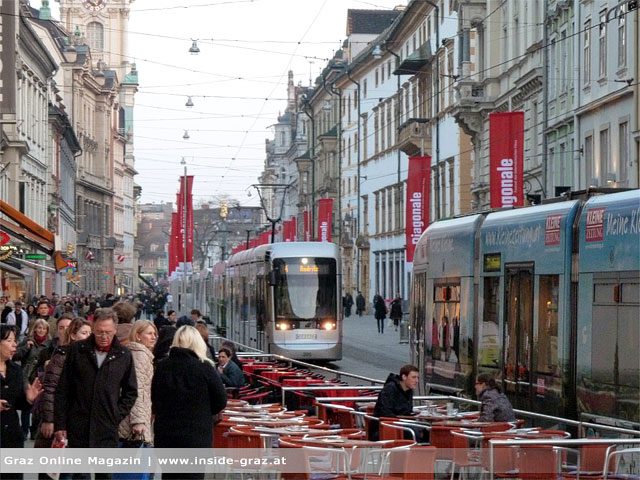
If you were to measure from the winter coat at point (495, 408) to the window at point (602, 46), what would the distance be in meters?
27.1

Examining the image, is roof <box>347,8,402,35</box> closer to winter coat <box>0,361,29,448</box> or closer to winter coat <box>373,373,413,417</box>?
winter coat <box>373,373,413,417</box>

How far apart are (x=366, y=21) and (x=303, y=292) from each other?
69.2m

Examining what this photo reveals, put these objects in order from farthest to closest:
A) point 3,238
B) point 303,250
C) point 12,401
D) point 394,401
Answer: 1. point 303,250
2. point 3,238
3. point 394,401
4. point 12,401

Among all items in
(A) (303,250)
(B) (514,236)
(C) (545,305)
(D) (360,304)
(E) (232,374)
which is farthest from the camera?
(D) (360,304)

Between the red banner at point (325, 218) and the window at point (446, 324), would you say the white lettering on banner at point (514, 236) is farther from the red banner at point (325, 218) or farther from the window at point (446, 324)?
the red banner at point (325, 218)

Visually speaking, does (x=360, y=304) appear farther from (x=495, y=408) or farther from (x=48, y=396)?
(x=48, y=396)

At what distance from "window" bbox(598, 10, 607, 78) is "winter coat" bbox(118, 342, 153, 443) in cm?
3071

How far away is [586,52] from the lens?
4375 cm

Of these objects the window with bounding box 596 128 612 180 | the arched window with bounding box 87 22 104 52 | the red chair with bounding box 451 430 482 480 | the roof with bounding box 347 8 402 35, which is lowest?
the red chair with bounding box 451 430 482 480

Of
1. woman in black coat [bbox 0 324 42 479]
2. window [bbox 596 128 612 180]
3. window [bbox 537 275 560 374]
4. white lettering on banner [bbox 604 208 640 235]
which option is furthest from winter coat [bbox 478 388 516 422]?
window [bbox 596 128 612 180]

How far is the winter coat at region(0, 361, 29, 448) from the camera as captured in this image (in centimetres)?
1167

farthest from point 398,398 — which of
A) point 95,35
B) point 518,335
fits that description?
point 95,35

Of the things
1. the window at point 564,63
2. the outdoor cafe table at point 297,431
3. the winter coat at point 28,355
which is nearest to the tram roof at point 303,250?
the window at point 564,63

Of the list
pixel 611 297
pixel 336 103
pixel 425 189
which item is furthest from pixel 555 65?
pixel 336 103
